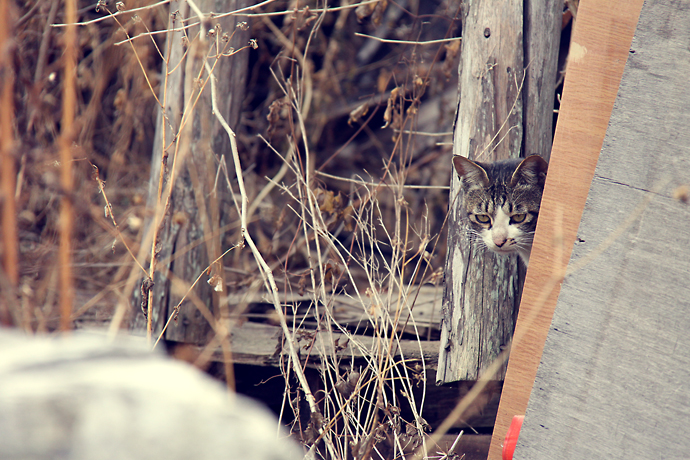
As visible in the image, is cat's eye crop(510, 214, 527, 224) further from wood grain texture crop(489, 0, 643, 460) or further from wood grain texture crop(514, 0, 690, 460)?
wood grain texture crop(514, 0, 690, 460)

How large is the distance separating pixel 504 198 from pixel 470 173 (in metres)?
0.20

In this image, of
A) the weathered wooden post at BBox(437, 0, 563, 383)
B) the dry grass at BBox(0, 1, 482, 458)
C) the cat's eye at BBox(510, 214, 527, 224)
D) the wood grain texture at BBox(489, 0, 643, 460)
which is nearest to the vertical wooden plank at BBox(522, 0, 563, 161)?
the weathered wooden post at BBox(437, 0, 563, 383)

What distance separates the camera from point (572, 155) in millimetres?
1685

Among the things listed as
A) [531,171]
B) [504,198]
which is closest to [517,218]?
[504,198]

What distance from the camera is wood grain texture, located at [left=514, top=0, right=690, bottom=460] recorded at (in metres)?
1.24

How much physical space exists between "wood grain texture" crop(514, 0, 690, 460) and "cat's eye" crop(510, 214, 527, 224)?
3.03 feet

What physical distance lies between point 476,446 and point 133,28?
3.82m

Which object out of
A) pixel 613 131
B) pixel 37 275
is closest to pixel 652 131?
pixel 613 131

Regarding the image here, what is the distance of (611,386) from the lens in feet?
4.26

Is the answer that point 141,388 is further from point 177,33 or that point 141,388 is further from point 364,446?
point 177,33

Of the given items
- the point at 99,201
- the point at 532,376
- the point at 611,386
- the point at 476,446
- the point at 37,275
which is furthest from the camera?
the point at 99,201

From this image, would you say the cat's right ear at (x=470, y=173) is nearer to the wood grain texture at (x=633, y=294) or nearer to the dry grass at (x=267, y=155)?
the dry grass at (x=267, y=155)

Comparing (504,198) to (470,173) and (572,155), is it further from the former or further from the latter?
(572,155)

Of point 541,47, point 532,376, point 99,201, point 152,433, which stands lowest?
point 99,201
